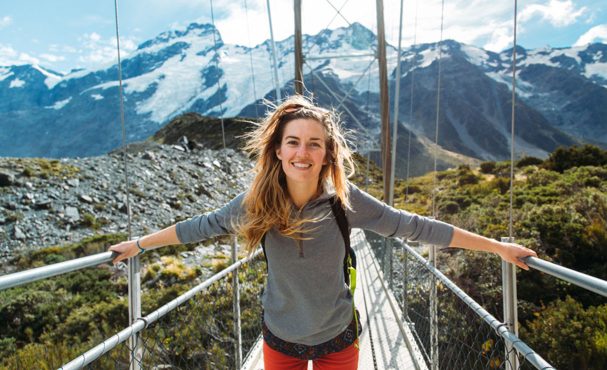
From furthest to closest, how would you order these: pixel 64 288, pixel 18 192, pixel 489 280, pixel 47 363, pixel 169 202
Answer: pixel 169 202 → pixel 18 192 → pixel 64 288 → pixel 489 280 → pixel 47 363

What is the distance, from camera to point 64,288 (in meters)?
7.06

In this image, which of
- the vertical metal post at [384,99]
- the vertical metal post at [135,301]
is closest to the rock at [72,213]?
the vertical metal post at [384,99]

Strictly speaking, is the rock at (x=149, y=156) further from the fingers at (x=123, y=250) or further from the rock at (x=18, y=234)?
the fingers at (x=123, y=250)

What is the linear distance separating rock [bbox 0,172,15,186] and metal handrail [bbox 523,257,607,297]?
46.7 feet

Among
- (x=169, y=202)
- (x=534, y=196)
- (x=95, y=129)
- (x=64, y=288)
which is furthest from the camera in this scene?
(x=95, y=129)

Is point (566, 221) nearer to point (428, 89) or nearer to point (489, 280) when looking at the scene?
point (489, 280)

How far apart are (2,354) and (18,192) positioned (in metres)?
8.58

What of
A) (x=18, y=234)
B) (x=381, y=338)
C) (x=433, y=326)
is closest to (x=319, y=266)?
(x=433, y=326)

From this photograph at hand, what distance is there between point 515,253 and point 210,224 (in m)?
0.93

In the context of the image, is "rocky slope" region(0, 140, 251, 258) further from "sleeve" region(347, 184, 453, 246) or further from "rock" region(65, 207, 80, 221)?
"sleeve" region(347, 184, 453, 246)

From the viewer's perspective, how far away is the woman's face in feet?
4.50

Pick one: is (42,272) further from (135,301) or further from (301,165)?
(301,165)

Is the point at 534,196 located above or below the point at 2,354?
above

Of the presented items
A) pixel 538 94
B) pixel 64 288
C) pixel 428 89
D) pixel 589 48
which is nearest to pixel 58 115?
pixel 428 89
